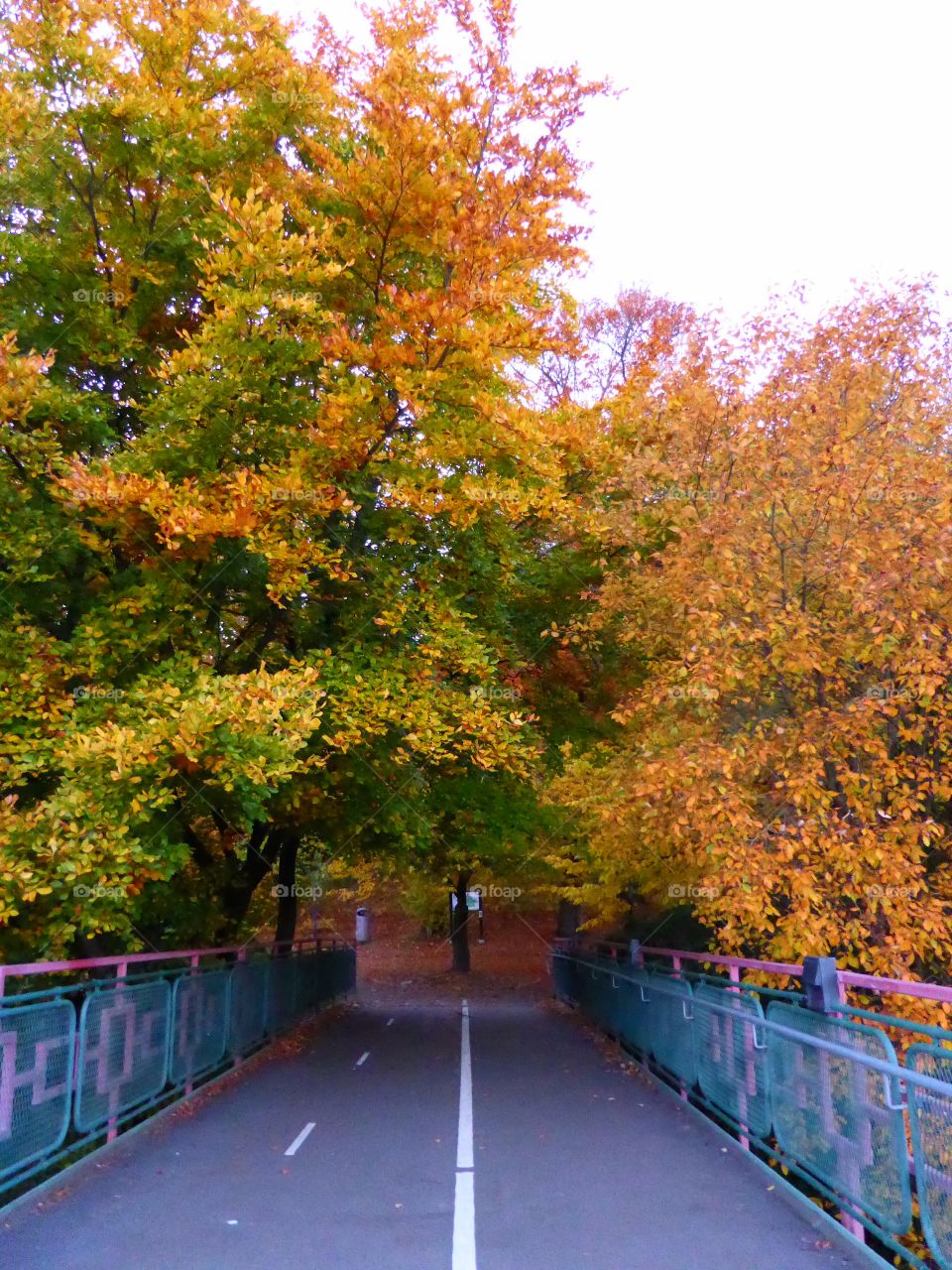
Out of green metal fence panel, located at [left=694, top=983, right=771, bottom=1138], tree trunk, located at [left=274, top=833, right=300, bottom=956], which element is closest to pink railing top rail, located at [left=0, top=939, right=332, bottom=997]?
tree trunk, located at [left=274, top=833, right=300, bottom=956]

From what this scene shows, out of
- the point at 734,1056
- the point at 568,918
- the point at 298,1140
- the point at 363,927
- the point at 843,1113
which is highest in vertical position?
the point at 843,1113

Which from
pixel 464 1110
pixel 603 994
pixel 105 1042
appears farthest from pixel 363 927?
pixel 105 1042

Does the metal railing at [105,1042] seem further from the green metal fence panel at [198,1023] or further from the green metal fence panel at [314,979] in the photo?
the green metal fence panel at [314,979]

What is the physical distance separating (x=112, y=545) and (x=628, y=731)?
A: 7483mm

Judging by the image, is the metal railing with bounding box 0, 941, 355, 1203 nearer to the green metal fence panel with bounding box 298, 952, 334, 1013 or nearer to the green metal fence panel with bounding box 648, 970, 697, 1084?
the green metal fence panel with bounding box 298, 952, 334, 1013

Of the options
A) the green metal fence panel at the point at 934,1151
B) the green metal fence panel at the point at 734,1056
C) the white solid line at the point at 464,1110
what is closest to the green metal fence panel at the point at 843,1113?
the green metal fence panel at the point at 934,1151

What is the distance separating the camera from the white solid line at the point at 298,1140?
8.09 meters

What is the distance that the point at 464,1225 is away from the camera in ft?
19.6

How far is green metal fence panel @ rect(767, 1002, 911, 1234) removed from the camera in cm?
496

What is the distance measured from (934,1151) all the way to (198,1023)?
27.0 feet

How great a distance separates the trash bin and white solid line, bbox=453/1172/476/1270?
155 feet

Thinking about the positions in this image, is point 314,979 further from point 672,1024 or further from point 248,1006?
point 672,1024

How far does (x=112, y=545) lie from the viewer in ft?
36.4

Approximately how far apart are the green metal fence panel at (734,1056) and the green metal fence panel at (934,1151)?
2624 millimetres
